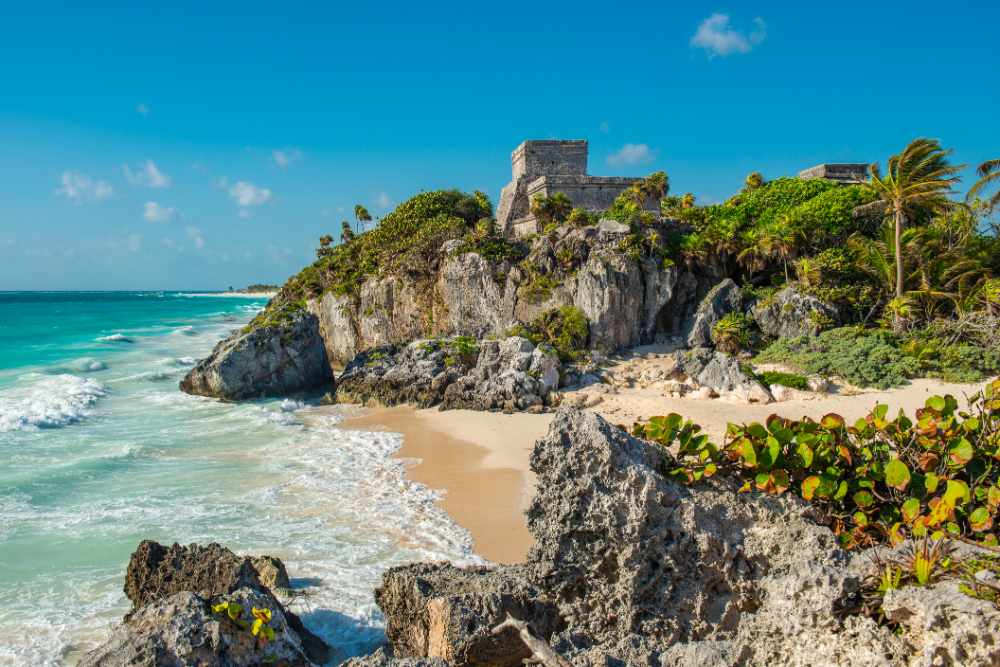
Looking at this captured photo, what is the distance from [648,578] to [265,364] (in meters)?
18.5

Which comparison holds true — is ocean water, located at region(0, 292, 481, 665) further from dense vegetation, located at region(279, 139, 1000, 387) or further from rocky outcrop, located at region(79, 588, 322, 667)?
dense vegetation, located at region(279, 139, 1000, 387)

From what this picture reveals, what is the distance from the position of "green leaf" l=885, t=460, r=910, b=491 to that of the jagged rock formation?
0.50 m

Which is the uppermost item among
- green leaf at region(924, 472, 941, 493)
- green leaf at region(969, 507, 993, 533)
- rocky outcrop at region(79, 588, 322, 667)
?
green leaf at region(924, 472, 941, 493)

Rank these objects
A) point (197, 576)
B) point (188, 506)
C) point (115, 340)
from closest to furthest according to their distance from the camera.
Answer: point (197, 576) → point (188, 506) → point (115, 340)

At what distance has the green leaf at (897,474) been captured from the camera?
3.25 metres

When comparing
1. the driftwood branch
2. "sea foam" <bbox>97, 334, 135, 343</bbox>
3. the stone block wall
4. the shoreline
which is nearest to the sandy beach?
the shoreline

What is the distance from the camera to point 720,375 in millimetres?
16016

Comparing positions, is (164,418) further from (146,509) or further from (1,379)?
(1,379)

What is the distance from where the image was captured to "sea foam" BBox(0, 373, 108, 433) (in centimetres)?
1448

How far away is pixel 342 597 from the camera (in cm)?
602

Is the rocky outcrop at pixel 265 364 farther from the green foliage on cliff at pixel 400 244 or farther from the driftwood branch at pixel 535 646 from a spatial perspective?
the driftwood branch at pixel 535 646

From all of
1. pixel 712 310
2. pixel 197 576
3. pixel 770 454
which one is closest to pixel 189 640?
pixel 197 576

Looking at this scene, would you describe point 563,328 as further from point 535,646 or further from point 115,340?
point 115,340

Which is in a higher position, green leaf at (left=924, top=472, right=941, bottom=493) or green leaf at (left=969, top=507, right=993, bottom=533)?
green leaf at (left=924, top=472, right=941, bottom=493)
